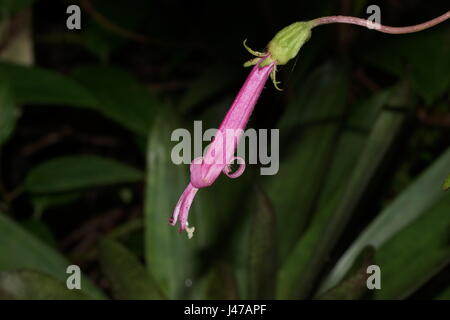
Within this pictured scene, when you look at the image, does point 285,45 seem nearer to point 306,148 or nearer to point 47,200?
point 306,148

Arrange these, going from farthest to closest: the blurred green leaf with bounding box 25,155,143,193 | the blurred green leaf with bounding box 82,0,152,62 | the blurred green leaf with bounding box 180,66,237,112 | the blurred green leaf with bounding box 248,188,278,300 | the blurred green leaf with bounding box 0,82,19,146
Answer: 1. the blurred green leaf with bounding box 82,0,152,62
2. the blurred green leaf with bounding box 180,66,237,112
3. the blurred green leaf with bounding box 25,155,143,193
4. the blurred green leaf with bounding box 0,82,19,146
5. the blurred green leaf with bounding box 248,188,278,300

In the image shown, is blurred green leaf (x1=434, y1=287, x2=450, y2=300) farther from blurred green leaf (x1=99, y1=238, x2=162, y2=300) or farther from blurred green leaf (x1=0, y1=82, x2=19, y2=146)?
blurred green leaf (x1=0, y1=82, x2=19, y2=146)

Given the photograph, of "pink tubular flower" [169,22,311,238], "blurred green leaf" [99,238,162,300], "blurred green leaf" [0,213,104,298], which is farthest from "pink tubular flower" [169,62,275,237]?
"blurred green leaf" [0,213,104,298]

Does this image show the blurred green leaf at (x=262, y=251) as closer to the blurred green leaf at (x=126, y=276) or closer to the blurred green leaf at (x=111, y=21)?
the blurred green leaf at (x=126, y=276)

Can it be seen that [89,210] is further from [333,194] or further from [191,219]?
[333,194]

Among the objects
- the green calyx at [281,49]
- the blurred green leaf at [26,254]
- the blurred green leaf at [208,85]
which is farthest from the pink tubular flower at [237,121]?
the blurred green leaf at [208,85]

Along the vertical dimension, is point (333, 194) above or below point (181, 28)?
below

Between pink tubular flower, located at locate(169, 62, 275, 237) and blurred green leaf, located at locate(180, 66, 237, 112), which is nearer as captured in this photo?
pink tubular flower, located at locate(169, 62, 275, 237)
